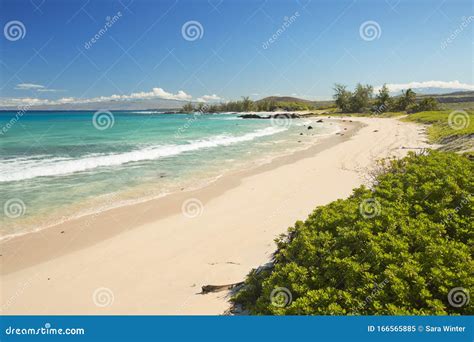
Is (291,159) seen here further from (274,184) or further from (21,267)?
(21,267)

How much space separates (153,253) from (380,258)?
6.96 meters

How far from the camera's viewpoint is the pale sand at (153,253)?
7.57 meters

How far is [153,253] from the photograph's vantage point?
1009 cm

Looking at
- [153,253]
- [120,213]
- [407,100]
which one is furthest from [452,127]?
[407,100]

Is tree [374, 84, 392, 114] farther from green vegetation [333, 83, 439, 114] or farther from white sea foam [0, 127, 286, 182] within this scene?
white sea foam [0, 127, 286, 182]

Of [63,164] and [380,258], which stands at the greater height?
[63,164]

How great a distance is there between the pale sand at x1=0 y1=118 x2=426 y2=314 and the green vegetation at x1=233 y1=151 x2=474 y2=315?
6.23 feet

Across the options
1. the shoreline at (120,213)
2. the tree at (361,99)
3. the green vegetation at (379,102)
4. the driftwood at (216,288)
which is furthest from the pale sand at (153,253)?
the tree at (361,99)

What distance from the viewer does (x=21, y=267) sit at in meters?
9.53

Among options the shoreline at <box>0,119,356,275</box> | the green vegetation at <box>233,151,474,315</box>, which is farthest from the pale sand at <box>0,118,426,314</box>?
the green vegetation at <box>233,151,474,315</box>

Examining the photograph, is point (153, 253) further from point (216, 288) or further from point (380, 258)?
point (380, 258)

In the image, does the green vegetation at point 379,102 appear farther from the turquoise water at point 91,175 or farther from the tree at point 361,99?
the turquoise water at point 91,175

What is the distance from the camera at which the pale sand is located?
7.57 meters

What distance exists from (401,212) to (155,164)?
21.1 meters
